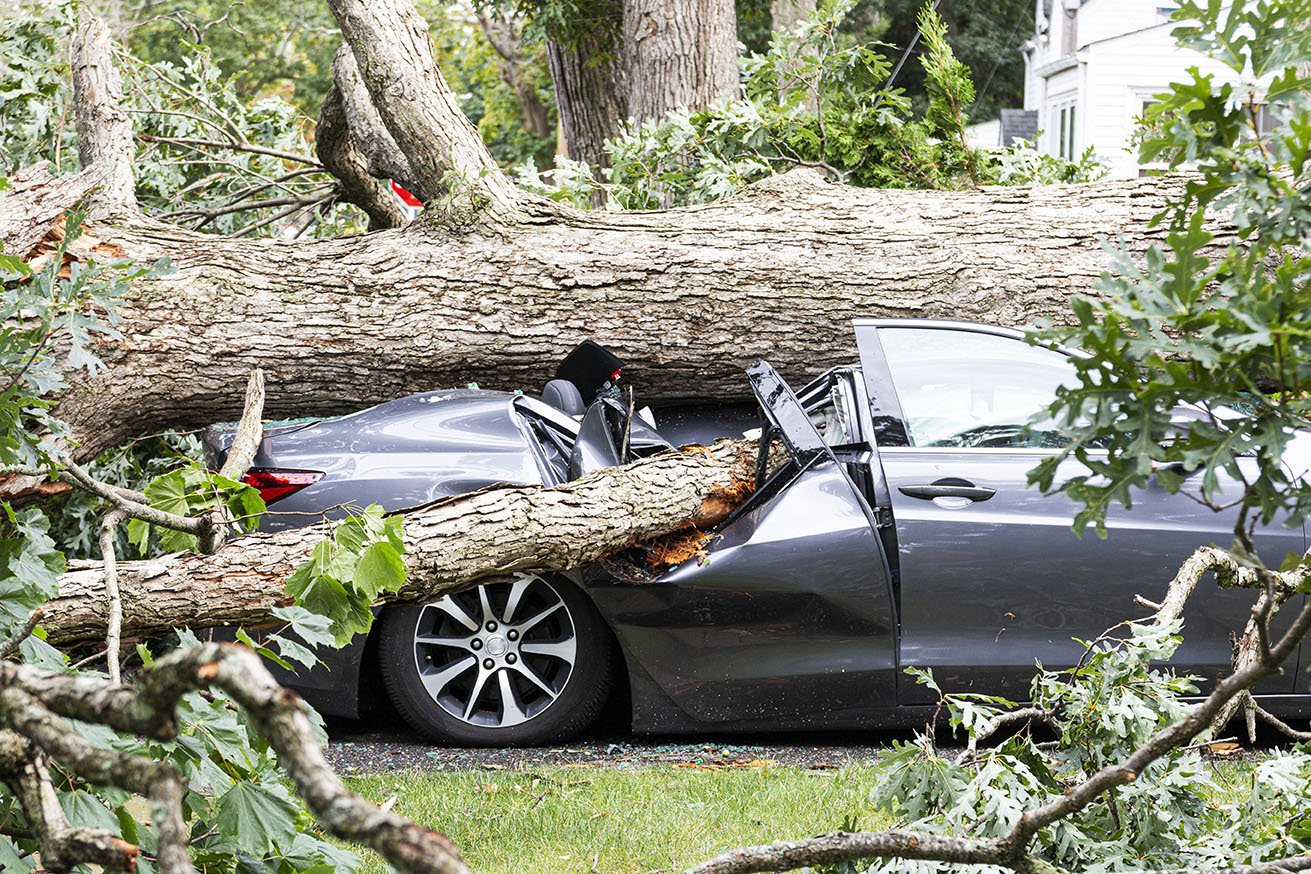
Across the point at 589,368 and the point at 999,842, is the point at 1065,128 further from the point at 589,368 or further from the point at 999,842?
the point at 999,842

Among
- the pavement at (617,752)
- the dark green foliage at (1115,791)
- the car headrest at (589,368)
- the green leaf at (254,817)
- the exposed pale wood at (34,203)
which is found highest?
the exposed pale wood at (34,203)

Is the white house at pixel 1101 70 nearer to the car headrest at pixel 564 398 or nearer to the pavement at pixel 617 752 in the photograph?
the car headrest at pixel 564 398

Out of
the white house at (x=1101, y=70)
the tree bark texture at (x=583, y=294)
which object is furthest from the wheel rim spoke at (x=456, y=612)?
the white house at (x=1101, y=70)

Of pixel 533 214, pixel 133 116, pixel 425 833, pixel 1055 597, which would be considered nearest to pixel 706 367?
pixel 533 214

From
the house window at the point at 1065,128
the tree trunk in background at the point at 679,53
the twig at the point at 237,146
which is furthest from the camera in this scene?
the house window at the point at 1065,128

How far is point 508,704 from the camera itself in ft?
16.1

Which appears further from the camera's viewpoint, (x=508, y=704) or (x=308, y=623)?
(x=508, y=704)

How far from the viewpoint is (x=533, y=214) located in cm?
603

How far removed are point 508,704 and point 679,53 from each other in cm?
624

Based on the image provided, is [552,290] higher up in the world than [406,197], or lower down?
lower down

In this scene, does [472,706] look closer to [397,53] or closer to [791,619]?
[791,619]

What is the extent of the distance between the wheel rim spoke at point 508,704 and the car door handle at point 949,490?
165 cm

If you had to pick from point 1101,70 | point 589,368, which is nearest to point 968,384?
point 589,368

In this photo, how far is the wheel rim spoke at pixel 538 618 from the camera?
15.9 ft
